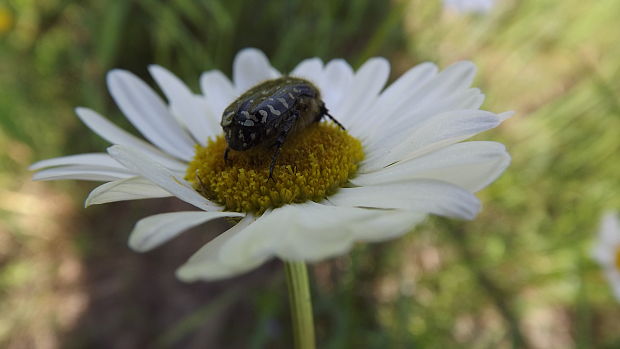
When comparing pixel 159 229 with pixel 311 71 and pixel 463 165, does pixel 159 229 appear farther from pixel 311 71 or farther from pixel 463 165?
pixel 311 71

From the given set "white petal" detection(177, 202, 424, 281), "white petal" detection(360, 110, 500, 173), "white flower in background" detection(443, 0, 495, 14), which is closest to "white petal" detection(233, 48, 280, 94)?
"white petal" detection(360, 110, 500, 173)

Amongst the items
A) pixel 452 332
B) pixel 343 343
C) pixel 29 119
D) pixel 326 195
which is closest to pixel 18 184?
pixel 29 119

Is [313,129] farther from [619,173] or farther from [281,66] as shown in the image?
[619,173]

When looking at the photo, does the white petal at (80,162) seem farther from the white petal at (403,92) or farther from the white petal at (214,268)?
the white petal at (403,92)

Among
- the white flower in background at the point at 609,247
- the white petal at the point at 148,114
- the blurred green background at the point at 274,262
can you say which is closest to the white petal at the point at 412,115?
the white petal at the point at 148,114

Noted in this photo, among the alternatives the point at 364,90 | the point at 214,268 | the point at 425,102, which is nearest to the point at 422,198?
the point at 214,268

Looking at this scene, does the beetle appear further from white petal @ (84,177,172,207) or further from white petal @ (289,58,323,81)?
white petal @ (289,58,323,81)
